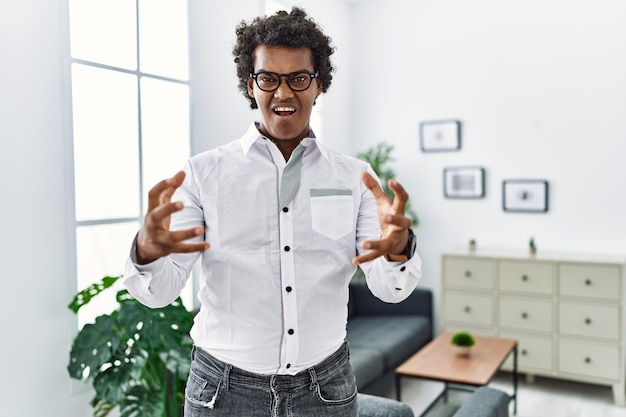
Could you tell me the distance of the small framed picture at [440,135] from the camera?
14.8ft

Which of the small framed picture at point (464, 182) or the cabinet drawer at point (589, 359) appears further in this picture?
the small framed picture at point (464, 182)

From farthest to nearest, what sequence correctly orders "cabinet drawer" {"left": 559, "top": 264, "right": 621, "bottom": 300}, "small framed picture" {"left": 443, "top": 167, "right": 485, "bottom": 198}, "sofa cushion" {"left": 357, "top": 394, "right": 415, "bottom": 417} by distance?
"small framed picture" {"left": 443, "top": 167, "right": 485, "bottom": 198}
"cabinet drawer" {"left": 559, "top": 264, "right": 621, "bottom": 300}
"sofa cushion" {"left": 357, "top": 394, "right": 415, "bottom": 417}

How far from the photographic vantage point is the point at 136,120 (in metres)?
2.87

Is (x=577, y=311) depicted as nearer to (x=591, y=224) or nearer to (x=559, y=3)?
(x=591, y=224)

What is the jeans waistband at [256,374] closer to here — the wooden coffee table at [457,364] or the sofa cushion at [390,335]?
the wooden coffee table at [457,364]

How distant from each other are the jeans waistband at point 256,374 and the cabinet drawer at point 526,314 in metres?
3.06

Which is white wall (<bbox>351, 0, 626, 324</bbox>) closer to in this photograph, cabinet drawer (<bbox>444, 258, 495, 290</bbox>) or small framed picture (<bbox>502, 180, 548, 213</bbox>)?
small framed picture (<bbox>502, 180, 548, 213</bbox>)

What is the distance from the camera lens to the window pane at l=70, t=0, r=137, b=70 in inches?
99.7

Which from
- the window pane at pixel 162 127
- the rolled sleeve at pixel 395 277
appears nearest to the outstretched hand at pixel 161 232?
the rolled sleeve at pixel 395 277

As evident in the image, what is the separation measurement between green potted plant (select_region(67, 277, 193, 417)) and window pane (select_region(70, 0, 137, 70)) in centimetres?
107

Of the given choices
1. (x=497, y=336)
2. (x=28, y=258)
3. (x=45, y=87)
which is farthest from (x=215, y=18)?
(x=497, y=336)

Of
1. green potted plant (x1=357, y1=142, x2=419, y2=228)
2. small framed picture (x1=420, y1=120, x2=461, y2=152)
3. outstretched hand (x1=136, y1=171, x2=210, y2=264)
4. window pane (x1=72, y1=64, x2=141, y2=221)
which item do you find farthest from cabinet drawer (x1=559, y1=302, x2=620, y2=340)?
outstretched hand (x1=136, y1=171, x2=210, y2=264)

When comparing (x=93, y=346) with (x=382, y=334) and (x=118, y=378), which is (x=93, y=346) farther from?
(x=382, y=334)

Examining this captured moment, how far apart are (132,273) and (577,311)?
11.4 feet
